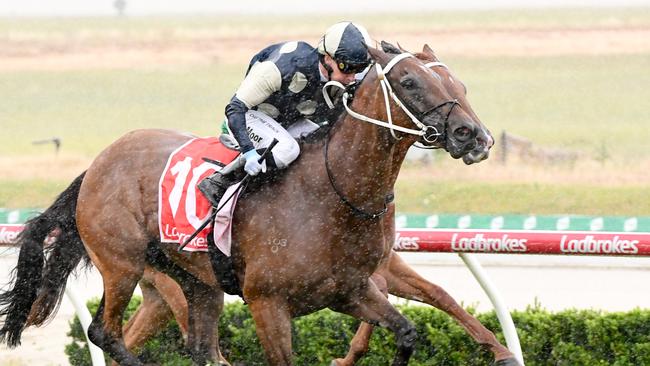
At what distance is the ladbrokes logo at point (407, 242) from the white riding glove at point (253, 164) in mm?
1324

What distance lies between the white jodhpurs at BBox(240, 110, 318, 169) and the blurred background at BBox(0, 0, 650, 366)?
276 cm

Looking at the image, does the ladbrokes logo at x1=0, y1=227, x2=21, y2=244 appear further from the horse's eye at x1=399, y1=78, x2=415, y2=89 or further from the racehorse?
the horse's eye at x1=399, y1=78, x2=415, y2=89

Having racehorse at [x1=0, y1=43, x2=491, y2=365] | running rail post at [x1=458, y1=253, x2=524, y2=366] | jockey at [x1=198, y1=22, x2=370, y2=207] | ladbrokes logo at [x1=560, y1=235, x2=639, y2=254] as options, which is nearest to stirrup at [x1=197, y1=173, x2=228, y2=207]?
jockey at [x1=198, y1=22, x2=370, y2=207]

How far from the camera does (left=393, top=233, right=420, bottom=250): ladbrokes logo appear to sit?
5727 mm

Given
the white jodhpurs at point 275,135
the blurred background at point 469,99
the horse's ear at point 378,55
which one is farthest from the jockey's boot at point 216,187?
the blurred background at point 469,99

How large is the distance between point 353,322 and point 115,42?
23.4 m

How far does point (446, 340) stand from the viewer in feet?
18.6

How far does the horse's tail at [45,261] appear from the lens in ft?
18.3

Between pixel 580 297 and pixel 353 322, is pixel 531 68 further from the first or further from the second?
pixel 353 322

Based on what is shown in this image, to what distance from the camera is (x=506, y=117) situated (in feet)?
67.7

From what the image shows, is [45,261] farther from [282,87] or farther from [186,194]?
[282,87]

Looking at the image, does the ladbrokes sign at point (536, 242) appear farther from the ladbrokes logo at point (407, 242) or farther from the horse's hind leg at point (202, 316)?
the horse's hind leg at point (202, 316)

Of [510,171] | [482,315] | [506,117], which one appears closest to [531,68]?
[506,117]

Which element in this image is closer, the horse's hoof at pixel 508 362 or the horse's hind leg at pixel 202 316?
the horse's hoof at pixel 508 362
